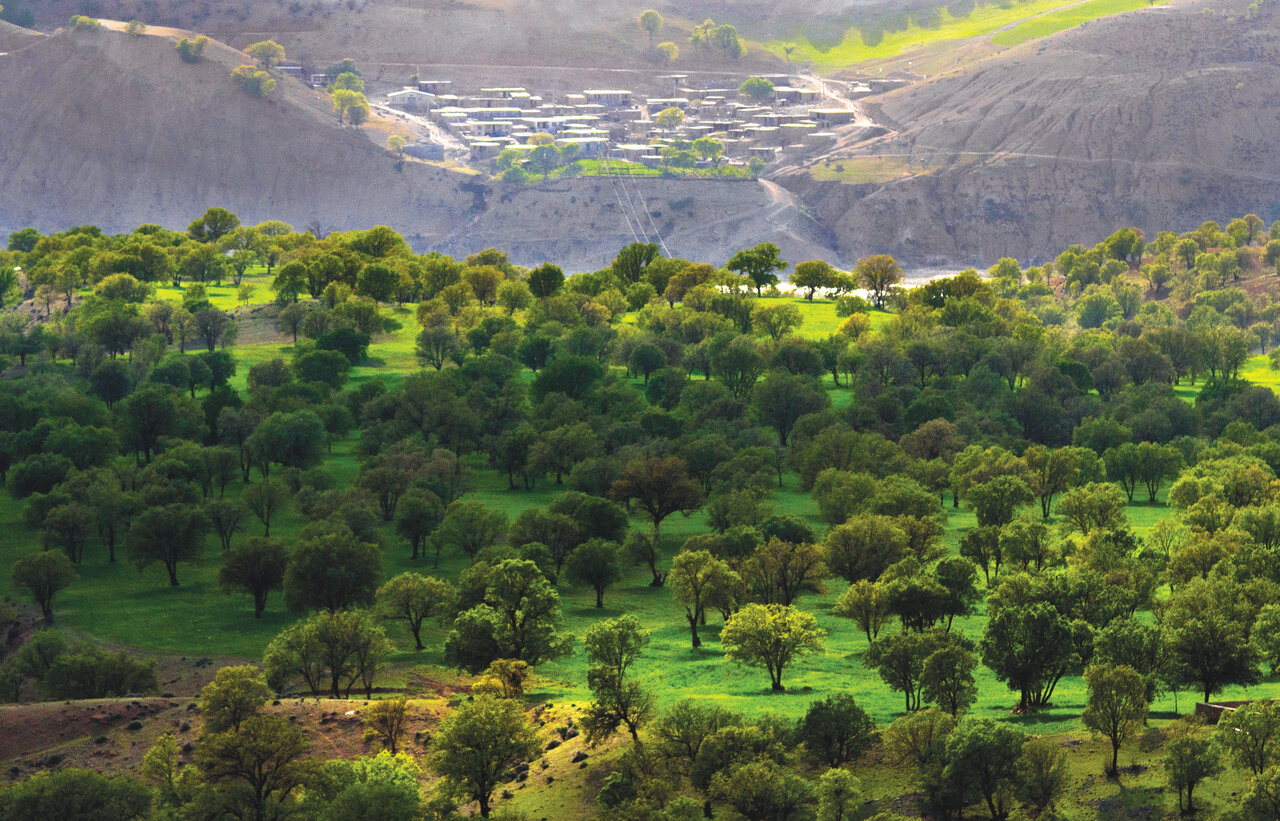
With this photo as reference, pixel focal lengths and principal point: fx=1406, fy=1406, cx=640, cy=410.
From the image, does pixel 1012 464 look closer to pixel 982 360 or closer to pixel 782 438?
pixel 782 438

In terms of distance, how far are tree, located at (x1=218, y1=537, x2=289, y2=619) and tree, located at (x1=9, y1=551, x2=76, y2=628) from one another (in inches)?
429

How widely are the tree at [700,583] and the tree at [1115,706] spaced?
30.5 meters

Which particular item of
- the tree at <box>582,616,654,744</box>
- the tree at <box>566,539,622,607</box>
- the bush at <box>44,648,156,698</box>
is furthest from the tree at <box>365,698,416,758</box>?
the tree at <box>566,539,622,607</box>

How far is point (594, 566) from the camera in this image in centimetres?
9781

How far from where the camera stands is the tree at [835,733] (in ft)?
198

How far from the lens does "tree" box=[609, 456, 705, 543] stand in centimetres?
11625

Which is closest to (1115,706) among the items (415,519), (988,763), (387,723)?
(988,763)

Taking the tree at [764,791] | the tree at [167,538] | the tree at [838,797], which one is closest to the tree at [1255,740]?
the tree at [838,797]

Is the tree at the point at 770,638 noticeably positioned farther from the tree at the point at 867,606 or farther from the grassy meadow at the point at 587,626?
the tree at the point at 867,606

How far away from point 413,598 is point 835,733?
3664cm

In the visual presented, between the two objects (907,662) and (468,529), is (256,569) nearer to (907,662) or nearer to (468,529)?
(468,529)

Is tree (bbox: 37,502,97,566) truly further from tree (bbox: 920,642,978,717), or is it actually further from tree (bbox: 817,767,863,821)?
tree (bbox: 817,767,863,821)

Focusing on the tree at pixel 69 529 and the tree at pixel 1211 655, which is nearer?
the tree at pixel 1211 655

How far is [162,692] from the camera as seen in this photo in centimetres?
8312
